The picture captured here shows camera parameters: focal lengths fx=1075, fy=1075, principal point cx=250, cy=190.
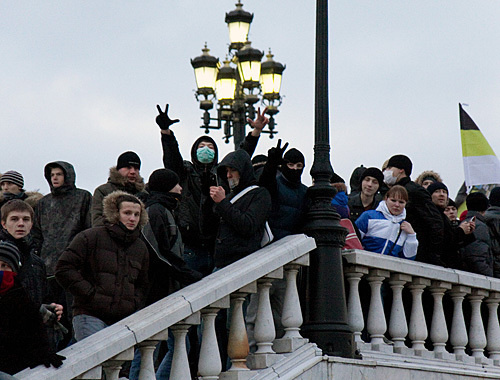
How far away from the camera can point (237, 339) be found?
26.1 ft

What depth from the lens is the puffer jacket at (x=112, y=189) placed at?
10.1m

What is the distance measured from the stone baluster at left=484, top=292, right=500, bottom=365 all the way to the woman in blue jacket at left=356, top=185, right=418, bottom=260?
1.18 m

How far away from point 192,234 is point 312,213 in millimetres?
1272

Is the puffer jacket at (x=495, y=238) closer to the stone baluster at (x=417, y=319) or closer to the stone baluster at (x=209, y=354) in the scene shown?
the stone baluster at (x=417, y=319)

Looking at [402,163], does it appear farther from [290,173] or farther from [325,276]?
[325,276]

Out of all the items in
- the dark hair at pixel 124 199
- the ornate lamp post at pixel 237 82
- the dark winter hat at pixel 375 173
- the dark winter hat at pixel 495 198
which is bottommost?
the dark hair at pixel 124 199

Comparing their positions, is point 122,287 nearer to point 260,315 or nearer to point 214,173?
point 260,315

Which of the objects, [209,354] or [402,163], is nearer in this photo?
[209,354]

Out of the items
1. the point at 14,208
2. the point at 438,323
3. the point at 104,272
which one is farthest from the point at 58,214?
the point at 438,323

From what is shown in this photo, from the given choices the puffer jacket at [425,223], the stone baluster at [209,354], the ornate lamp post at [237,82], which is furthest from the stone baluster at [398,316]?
the ornate lamp post at [237,82]

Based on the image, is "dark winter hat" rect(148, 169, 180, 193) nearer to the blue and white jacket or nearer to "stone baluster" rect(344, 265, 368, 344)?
"stone baluster" rect(344, 265, 368, 344)

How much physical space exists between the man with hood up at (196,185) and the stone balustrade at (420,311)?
1300 mm

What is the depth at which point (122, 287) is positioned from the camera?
7.99 m

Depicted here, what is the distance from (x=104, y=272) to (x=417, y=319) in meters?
3.26
